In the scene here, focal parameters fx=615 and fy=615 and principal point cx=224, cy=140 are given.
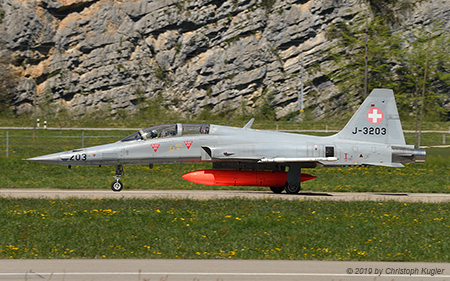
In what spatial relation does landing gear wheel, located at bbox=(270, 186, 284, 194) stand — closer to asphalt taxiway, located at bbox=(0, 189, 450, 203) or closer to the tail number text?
asphalt taxiway, located at bbox=(0, 189, 450, 203)

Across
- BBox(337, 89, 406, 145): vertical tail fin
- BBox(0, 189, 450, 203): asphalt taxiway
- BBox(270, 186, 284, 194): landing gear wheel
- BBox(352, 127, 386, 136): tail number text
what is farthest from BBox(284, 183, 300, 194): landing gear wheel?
BBox(352, 127, 386, 136): tail number text

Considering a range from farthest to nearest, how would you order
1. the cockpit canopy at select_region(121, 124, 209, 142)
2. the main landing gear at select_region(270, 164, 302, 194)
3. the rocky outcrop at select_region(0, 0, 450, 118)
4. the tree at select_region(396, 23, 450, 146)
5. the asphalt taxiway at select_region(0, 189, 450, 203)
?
the rocky outcrop at select_region(0, 0, 450, 118) < the tree at select_region(396, 23, 450, 146) < the main landing gear at select_region(270, 164, 302, 194) < the cockpit canopy at select_region(121, 124, 209, 142) < the asphalt taxiway at select_region(0, 189, 450, 203)

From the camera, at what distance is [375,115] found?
24.3 metres

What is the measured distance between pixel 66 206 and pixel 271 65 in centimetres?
5535

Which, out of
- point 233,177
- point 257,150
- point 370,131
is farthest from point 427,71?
point 233,177

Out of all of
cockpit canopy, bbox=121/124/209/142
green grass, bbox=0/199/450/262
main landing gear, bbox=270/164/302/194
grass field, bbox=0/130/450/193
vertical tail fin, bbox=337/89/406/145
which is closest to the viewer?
green grass, bbox=0/199/450/262

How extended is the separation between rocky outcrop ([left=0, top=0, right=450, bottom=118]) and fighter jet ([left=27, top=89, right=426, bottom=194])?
154 ft

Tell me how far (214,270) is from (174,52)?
62.7 metres

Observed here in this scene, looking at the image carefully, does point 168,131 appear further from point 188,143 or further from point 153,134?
point 188,143

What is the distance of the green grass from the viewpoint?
13.1 m

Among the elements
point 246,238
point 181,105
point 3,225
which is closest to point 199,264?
point 246,238

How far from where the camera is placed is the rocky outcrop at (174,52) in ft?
235

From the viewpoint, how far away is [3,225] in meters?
15.6

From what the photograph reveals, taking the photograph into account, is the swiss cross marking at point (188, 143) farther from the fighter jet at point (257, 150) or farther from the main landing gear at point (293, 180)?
the main landing gear at point (293, 180)
